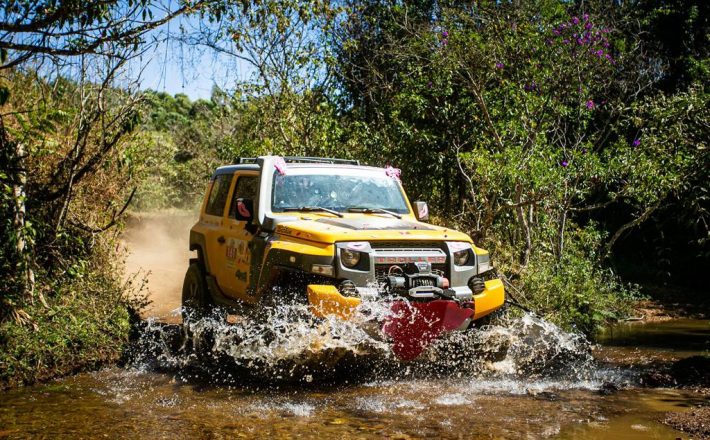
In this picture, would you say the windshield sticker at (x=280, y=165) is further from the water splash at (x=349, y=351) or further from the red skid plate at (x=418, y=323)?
the red skid plate at (x=418, y=323)

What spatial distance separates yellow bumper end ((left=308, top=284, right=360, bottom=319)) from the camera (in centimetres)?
638

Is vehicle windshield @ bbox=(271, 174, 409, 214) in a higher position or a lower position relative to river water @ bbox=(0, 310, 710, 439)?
higher

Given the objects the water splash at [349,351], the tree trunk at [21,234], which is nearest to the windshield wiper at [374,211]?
the water splash at [349,351]

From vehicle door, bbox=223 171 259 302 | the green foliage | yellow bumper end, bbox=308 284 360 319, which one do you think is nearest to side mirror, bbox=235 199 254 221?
vehicle door, bbox=223 171 259 302

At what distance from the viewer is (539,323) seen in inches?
311

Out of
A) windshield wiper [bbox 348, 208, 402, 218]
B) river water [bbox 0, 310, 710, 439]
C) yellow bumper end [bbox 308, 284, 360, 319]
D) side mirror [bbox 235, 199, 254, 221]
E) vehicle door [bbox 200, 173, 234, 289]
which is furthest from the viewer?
vehicle door [bbox 200, 173, 234, 289]

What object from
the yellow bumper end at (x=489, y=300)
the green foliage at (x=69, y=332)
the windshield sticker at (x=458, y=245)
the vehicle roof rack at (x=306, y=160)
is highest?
the vehicle roof rack at (x=306, y=160)

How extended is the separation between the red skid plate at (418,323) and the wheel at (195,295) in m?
2.84

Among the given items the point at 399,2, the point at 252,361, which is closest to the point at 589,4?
the point at 399,2

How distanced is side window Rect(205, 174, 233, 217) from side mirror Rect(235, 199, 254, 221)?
1.04 meters

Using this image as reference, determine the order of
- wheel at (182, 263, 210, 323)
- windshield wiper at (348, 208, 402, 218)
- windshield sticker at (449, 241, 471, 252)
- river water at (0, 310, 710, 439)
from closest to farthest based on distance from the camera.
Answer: river water at (0, 310, 710, 439) → windshield sticker at (449, 241, 471, 252) → windshield wiper at (348, 208, 402, 218) → wheel at (182, 263, 210, 323)

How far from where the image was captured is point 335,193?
26.2 ft

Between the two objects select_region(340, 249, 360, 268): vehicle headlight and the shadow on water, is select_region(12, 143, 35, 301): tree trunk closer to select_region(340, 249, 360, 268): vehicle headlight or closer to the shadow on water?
select_region(340, 249, 360, 268): vehicle headlight

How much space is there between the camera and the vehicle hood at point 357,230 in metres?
6.71
